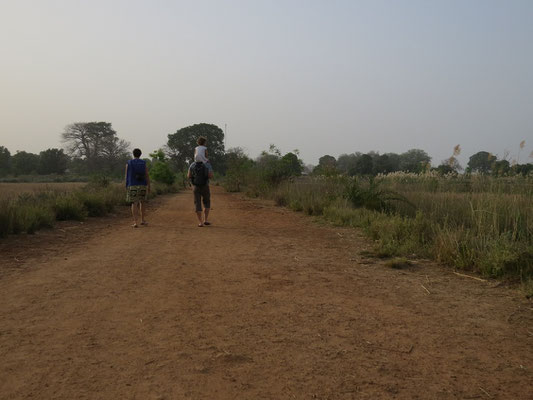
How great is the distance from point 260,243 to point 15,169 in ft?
178

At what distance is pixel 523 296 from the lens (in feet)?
13.6

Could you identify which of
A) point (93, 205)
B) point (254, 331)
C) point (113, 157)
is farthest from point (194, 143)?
point (254, 331)

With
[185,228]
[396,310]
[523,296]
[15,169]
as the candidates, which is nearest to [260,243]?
[185,228]

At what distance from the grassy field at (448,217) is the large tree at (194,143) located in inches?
2065

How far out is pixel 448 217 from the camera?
24.9 feet

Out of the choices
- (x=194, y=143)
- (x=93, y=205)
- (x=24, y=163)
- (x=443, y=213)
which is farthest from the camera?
(x=194, y=143)

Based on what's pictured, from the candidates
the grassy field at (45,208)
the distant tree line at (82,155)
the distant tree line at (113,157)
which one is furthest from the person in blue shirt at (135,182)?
the distant tree line at (82,155)

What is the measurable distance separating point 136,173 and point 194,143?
5635 centimetres

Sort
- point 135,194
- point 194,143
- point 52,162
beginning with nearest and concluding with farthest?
point 135,194, point 52,162, point 194,143

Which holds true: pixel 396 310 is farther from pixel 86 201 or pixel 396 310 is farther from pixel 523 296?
pixel 86 201

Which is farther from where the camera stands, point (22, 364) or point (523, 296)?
point (523, 296)

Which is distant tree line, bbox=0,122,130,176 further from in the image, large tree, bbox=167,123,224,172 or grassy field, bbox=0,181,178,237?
grassy field, bbox=0,181,178,237

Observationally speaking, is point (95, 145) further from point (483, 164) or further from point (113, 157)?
point (483, 164)

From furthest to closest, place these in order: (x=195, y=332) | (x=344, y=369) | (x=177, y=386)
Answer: (x=195, y=332) → (x=344, y=369) → (x=177, y=386)
